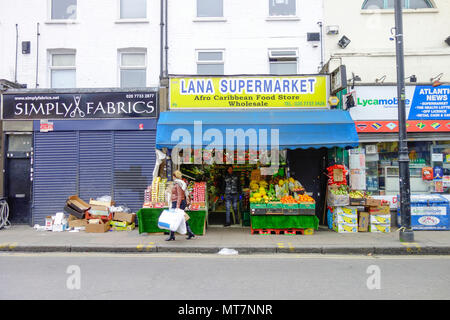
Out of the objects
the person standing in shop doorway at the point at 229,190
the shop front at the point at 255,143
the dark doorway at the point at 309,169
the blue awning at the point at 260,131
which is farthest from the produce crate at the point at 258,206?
the dark doorway at the point at 309,169

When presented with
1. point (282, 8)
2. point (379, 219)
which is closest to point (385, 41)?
point (282, 8)

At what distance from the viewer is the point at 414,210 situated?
33.6 ft

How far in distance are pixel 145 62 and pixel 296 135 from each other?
6.26 m

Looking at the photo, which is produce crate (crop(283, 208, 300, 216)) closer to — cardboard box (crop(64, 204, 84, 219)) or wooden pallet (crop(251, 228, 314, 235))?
wooden pallet (crop(251, 228, 314, 235))

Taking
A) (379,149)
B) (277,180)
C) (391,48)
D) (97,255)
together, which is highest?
(391,48)

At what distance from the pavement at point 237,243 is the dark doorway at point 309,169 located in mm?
2117

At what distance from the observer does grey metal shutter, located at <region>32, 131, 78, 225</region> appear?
11250mm

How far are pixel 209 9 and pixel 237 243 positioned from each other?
334 inches

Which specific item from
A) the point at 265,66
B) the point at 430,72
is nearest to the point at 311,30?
the point at 265,66

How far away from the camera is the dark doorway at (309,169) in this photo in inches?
460

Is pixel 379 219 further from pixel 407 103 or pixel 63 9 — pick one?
pixel 63 9

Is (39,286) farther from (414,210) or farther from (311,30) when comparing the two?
(311,30)

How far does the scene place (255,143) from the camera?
9.45 metres

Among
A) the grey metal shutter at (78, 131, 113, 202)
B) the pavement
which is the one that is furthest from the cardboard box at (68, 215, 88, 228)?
the grey metal shutter at (78, 131, 113, 202)
